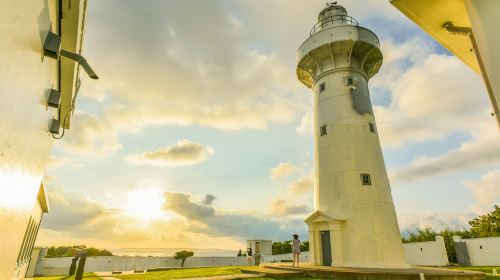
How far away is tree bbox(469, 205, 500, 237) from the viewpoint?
3163 centimetres

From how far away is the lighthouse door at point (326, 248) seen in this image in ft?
54.9

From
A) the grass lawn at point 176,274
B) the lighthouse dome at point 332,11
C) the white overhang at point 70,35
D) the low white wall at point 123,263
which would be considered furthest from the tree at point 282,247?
the white overhang at point 70,35

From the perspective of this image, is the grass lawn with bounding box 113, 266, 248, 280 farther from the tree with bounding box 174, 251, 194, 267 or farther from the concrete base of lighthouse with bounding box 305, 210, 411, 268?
the tree with bounding box 174, 251, 194, 267

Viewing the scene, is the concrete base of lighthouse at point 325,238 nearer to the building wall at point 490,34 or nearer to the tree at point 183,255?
the tree at point 183,255

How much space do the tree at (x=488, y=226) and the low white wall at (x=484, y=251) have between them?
1344 centimetres

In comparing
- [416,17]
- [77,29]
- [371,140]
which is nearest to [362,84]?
[371,140]

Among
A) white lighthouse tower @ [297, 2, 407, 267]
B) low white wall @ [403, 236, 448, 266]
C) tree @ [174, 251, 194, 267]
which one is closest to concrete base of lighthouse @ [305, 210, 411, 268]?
white lighthouse tower @ [297, 2, 407, 267]

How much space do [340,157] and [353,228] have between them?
4.37 m

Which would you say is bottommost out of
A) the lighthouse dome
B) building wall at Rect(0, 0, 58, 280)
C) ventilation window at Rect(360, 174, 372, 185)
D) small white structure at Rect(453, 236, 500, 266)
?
small white structure at Rect(453, 236, 500, 266)

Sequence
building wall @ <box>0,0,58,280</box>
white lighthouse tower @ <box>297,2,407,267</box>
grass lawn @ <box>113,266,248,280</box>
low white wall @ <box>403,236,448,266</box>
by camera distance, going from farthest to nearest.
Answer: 1. low white wall @ <box>403,236,448,266</box>
2. white lighthouse tower @ <box>297,2,407,267</box>
3. grass lawn @ <box>113,266,248,280</box>
4. building wall @ <box>0,0,58,280</box>

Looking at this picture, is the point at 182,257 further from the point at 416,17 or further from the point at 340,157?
the point at 416,17

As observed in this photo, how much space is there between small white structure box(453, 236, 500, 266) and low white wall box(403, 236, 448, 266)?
1899 millimetres

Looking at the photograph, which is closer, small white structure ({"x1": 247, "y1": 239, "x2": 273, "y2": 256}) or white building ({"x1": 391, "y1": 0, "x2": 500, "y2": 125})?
white building ({"x1": 391, "y1": 0, "x2": 500, "y2": 125})

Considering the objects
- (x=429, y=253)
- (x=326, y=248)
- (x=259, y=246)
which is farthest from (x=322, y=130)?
(x=259, y=246)
